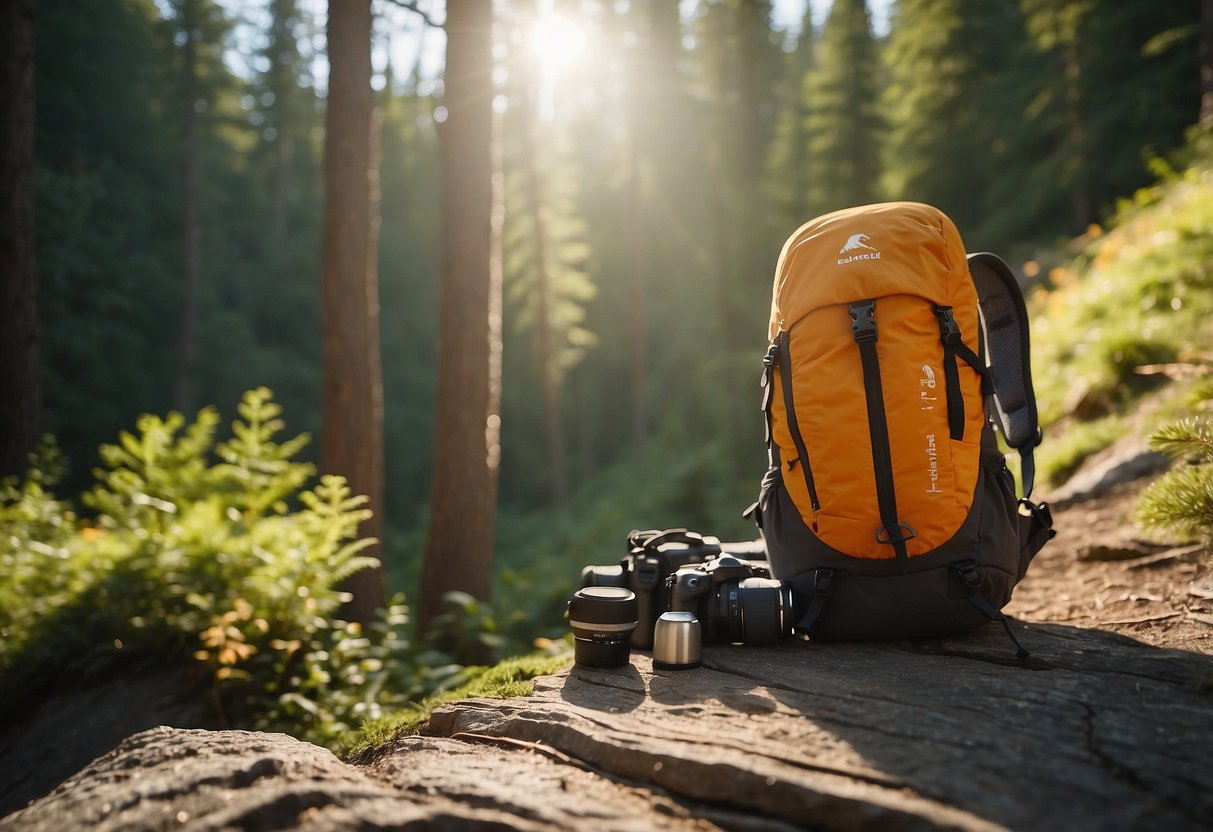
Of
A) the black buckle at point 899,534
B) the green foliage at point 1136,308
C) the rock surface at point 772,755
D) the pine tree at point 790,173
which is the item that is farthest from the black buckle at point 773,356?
the pine tree at point 790,173

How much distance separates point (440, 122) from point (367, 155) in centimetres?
77

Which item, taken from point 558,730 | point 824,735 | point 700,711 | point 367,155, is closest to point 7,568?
point 367,155

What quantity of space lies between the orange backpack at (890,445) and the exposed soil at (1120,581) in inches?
21.2

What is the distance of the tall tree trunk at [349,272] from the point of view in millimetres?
5871

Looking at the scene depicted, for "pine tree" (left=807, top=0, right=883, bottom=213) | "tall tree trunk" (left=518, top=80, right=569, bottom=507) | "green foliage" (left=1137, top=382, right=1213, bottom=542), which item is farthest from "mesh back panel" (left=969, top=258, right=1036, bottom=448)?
"tall tree trunk" (left=518, top=80, right=569, bottom=507)

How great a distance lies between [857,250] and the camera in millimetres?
2824

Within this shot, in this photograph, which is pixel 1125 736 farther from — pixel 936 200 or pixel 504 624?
pixel 936 200

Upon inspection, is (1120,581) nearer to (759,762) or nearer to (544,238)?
(759,762)

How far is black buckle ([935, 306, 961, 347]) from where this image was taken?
273cm

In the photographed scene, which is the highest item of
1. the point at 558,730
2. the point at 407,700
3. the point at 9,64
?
the point at 9,64

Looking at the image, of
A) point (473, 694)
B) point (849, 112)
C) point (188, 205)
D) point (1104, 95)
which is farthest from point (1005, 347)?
point (188, 205)

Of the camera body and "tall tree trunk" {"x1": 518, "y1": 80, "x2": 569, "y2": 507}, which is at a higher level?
"tall tree trunk" {"x1": 518, "y1": 80, "x2": 569, "y2": 507}

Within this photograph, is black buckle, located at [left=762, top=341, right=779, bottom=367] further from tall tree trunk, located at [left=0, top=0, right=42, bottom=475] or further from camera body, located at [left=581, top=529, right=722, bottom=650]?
tall tree trunk, located at [left=0, top=0, right=42, bottom=475]

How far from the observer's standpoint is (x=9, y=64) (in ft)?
24.7
